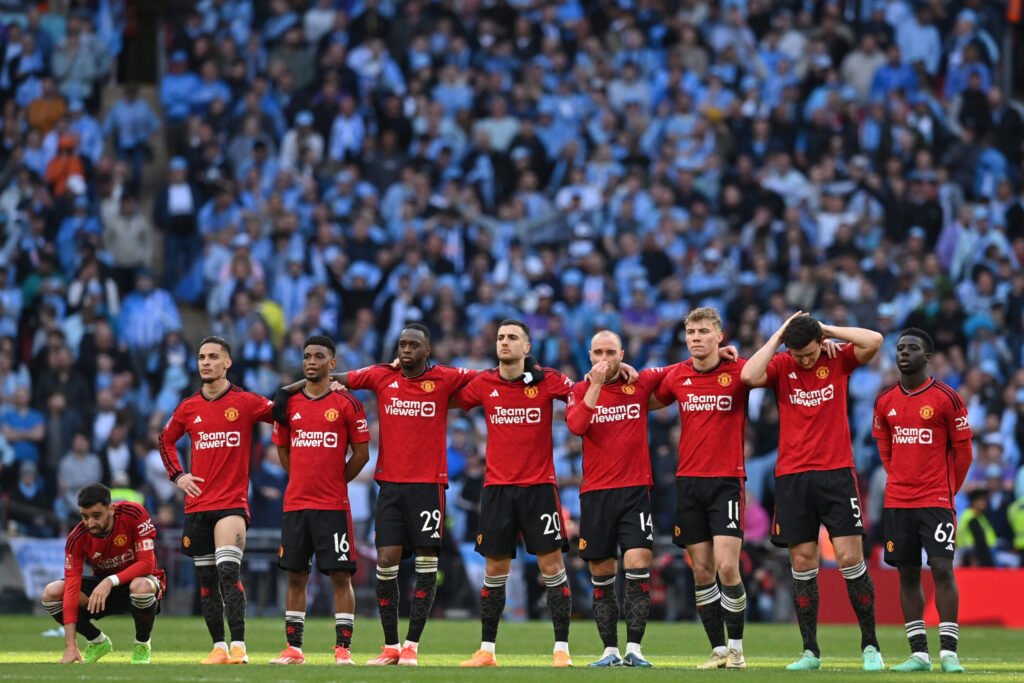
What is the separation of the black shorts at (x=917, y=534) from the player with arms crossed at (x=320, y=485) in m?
4.58

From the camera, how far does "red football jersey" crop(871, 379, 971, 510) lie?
1562cm

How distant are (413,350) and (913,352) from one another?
4.27 meters

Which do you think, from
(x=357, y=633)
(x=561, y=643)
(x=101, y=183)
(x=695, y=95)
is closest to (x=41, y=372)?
(x=101, y=183)

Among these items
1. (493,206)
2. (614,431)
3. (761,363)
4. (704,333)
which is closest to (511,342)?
(614,431)

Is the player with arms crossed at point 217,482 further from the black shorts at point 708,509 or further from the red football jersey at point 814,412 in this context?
the red football jersey at point 814,412

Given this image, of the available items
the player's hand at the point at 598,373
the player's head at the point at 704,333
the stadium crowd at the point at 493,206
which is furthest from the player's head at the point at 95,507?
the stadium crowd at the point at 493,206

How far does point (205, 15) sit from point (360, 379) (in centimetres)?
1915

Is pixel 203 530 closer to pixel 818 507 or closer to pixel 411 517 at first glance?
pixel 411 517

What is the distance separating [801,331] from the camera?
50.8 feet

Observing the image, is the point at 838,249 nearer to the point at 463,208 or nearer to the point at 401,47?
the point at 463,208

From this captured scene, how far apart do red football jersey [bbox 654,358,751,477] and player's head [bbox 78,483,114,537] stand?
16.4 ft

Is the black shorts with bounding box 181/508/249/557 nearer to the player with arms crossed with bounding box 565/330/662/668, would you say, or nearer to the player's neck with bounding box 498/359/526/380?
the player's neck with bounding box 498/359/526/380

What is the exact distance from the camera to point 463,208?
31.6 metres

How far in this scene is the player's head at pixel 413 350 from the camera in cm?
1611
